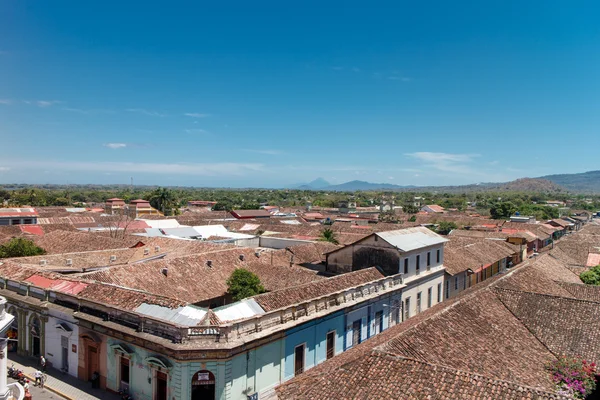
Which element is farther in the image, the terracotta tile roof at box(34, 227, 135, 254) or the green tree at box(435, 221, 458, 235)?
the green tree at box(435, 221, 458, 235)

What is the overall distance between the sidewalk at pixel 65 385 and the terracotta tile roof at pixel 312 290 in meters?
6.90

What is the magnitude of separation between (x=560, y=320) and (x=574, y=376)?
5588 mm

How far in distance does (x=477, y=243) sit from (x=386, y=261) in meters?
17.8

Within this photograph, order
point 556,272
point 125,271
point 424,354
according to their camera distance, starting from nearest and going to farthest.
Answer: point 424,354, point 125,271, point 556,272

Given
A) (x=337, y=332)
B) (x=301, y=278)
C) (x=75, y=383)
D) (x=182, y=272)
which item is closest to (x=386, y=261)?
(x=301, y=278)

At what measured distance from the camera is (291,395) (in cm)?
1187

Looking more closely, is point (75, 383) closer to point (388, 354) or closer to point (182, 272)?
point (182, 272)

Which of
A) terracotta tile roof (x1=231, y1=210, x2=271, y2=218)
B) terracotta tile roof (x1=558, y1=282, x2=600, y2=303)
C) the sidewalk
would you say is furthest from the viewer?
terracotta tile roof (x1=231, y1=210, x2=271, y2=218)

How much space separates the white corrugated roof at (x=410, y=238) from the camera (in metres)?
25.6

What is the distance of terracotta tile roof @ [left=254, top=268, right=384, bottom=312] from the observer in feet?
60.0

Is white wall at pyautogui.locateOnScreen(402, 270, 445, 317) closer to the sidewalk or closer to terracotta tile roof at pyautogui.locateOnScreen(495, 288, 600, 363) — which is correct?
terracotta tile roof at pyautogui.locateOnScreen(495, 288, 600, 363)

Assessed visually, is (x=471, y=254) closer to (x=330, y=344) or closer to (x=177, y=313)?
(x=330, y=344)

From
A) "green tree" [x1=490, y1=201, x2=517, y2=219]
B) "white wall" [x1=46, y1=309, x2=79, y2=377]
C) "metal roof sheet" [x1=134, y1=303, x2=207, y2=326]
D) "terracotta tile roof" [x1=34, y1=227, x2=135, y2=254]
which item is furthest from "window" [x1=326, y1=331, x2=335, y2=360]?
"green tree" [x1=490, y1=201, x2=517, y2=219]

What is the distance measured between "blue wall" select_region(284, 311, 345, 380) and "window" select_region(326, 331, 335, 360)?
0.68ft
